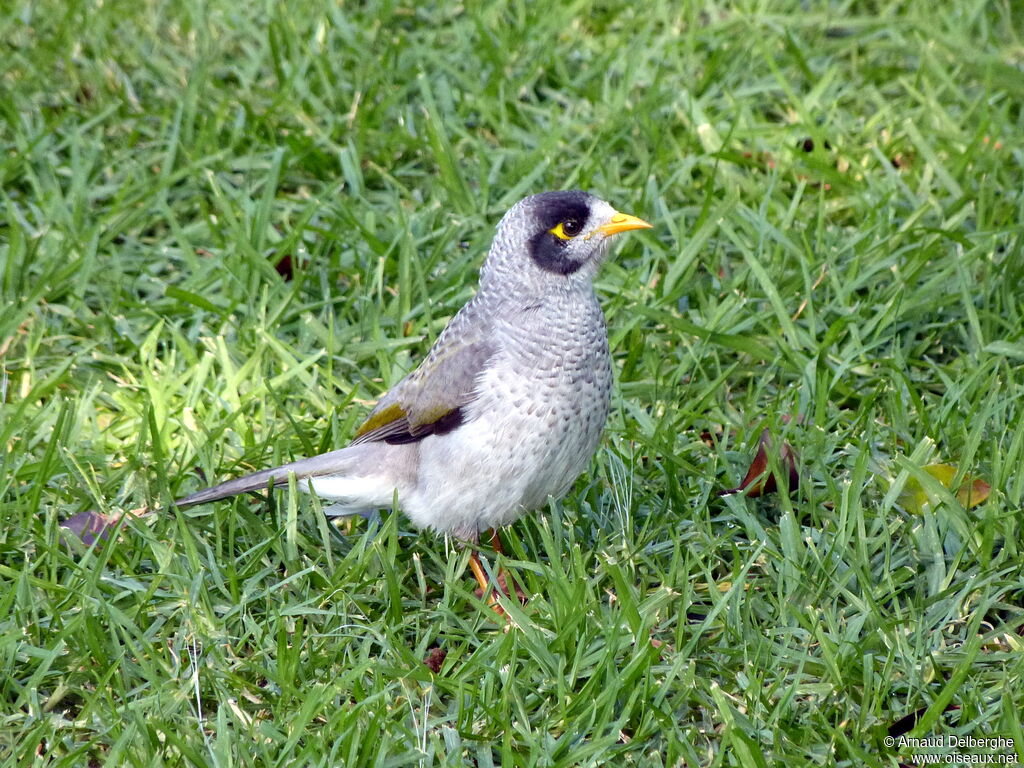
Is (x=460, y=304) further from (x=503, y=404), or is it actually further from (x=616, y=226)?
(x=503, y=404)

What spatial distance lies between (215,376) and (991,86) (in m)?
4.36

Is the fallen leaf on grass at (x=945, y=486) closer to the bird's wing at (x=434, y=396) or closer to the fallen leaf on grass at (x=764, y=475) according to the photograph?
the fallen leaf on grass at (x=764, y=475)

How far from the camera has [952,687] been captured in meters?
3.75

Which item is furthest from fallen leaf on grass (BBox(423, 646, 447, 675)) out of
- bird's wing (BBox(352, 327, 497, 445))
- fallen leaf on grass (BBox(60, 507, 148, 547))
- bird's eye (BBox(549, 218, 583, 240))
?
bird's eye (BBox(549, 218, 583, 240))

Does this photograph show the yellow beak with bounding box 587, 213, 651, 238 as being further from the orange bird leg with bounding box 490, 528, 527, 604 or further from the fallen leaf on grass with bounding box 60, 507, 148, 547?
the fallen leaf on grass with bounding box 60, 507, 148, 547

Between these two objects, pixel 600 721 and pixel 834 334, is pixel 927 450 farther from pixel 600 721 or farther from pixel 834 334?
pixel 600 721

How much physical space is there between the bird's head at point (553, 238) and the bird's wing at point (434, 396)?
0.29 meters

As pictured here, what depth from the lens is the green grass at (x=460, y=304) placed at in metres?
3.89

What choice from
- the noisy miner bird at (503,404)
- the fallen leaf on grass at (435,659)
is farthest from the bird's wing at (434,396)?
the fallen leaf on grass at (435,659)

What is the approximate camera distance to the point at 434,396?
14.7ft

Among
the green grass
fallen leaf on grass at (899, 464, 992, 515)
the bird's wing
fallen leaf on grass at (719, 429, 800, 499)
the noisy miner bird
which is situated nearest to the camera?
the green grass

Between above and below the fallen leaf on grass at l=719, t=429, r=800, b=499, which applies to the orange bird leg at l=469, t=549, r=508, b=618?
above

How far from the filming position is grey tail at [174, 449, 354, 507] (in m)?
4.50

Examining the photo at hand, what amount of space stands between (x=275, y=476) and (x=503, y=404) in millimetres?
862
